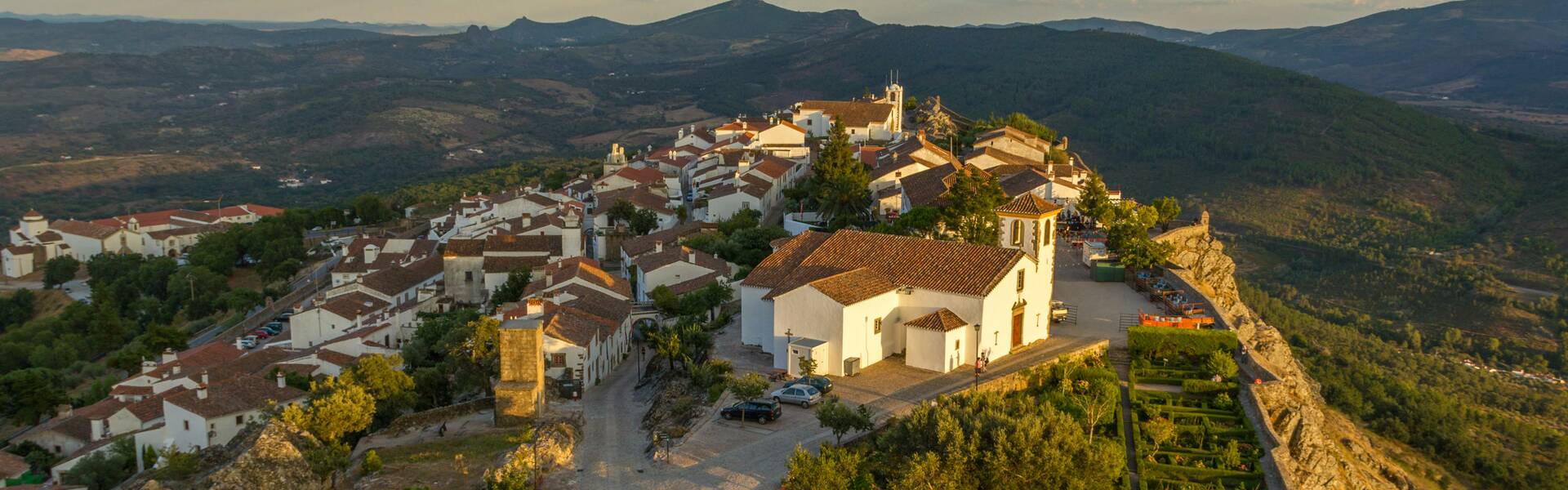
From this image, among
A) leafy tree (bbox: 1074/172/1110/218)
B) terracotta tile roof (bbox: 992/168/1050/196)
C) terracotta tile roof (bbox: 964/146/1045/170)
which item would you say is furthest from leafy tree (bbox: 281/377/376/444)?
terracotta tile roof (bbox: 964/146/1045/170)

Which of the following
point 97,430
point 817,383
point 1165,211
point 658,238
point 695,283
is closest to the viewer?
point 817,383

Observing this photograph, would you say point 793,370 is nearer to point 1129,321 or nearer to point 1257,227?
point 1129,321

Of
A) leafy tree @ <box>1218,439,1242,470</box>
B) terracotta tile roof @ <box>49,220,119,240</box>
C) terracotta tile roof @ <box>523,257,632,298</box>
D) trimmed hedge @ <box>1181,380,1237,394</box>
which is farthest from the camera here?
terracotta tile roof @ <box>49,220,119,240</box>

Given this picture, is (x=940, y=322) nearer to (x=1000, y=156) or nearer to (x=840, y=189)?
(x=840, y=189)

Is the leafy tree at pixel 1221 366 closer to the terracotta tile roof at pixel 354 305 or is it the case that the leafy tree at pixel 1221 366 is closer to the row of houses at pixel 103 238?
the terracotta tile roof at pixel 354 305

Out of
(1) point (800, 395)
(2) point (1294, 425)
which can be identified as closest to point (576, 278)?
(1) point (800, 395)

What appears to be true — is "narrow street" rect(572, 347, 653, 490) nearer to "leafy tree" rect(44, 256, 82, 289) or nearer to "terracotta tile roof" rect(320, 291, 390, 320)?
"terracotta tile roof" rect(320, 291, 390, 320)

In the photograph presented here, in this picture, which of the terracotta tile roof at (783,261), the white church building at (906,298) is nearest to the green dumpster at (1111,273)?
the white church building at (906,298)
